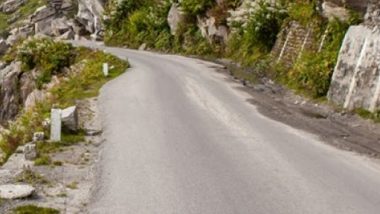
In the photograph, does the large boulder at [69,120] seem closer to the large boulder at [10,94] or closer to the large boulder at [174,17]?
the large boulder at [10,94]

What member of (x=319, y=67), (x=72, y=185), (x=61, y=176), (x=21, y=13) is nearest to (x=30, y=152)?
(x=61, y=176)

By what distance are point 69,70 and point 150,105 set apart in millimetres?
14922

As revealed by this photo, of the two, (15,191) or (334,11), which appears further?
(334,11)

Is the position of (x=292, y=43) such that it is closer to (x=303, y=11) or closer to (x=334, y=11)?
(x=303, y=11)

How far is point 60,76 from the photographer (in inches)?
1233

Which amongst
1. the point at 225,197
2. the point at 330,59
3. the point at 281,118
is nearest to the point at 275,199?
the point at 225,197

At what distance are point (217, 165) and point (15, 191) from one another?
369 cm

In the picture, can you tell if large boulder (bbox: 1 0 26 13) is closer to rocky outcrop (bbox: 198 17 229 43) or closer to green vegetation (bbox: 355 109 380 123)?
rocky outcrop (bbox: 198 17 229 43)

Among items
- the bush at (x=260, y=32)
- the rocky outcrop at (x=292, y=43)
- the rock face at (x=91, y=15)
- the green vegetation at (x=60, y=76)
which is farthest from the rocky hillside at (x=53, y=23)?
the rocky outcrop at (x=292, y=43)

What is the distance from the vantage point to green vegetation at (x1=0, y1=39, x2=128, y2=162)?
1336 cm

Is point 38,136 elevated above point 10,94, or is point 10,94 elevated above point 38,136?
point 38,136

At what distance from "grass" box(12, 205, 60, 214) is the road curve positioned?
22.6 inches

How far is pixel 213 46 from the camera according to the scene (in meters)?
38.3

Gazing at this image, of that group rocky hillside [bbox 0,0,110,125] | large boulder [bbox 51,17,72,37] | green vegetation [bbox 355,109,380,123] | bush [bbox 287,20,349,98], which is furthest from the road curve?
large boulder [bbox 51,17,72,37]
